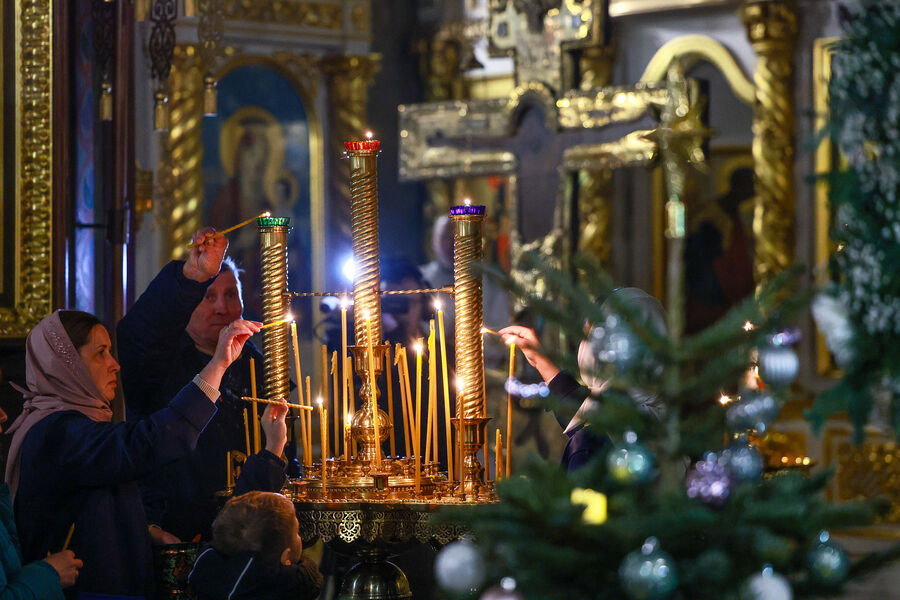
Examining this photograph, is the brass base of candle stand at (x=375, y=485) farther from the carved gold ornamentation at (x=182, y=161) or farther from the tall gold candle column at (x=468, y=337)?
the carved gold ornamentation at (x=182, y=161)

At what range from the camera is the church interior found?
5.56 feet

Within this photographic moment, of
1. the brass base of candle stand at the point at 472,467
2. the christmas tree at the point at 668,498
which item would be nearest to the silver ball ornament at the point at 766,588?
the christmas tree at the point at 668,498

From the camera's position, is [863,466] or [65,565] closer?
[65,565]

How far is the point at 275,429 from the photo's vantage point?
3.20m

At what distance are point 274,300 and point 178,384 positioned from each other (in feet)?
2.11

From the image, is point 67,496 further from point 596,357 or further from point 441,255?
point 441,255

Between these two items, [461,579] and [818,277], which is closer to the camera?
[461,579]

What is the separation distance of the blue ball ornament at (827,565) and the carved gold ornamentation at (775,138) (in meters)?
6.25

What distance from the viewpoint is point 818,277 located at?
194cm

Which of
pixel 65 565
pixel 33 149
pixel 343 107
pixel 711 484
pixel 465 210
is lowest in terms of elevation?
pixel 65 565

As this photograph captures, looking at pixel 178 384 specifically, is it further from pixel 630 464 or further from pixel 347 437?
pixel 630 464

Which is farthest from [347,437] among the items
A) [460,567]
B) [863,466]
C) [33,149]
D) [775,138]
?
[775,138]

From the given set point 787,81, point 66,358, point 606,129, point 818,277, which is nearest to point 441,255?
point 606,129

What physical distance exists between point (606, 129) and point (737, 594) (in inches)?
241
